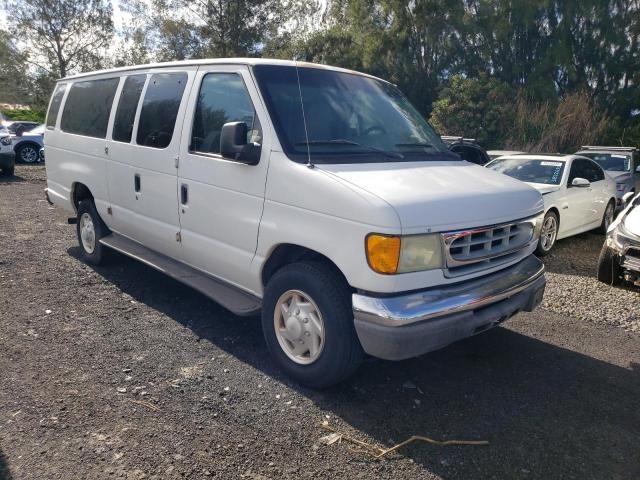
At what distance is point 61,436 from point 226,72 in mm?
2759

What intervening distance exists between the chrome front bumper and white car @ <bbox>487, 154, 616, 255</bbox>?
4.80 meters

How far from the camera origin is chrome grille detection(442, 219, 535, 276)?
10.6 feet

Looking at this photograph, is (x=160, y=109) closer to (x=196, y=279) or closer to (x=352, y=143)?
(x=196, y=279)

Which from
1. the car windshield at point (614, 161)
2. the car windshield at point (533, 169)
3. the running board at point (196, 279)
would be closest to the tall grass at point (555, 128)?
the car windshield at point (614, 161)

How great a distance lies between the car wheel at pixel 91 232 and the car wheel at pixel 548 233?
591 cm

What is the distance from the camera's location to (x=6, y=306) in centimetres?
492

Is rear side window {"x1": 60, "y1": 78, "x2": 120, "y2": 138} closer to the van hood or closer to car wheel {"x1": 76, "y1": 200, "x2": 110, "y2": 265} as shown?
car wheel {"x1": 76, "y1": 200, "x2": 110, "y2": 265}

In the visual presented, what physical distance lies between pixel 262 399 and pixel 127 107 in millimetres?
3347

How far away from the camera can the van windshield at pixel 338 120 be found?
145 inches

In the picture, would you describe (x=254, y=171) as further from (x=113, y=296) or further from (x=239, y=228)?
(x=113, y=296)

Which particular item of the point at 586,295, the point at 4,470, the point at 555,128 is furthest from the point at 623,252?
the point at 555,128

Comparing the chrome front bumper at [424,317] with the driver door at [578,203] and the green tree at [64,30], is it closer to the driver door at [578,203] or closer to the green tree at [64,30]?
the driver door at [578,203]

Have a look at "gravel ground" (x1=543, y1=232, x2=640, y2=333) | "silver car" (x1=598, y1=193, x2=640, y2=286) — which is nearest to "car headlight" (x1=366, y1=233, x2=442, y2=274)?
"gravel ground" (x1=543, y1=232, x2=640, y2=333)

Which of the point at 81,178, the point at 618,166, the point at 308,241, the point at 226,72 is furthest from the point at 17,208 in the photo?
the point at 618,166
